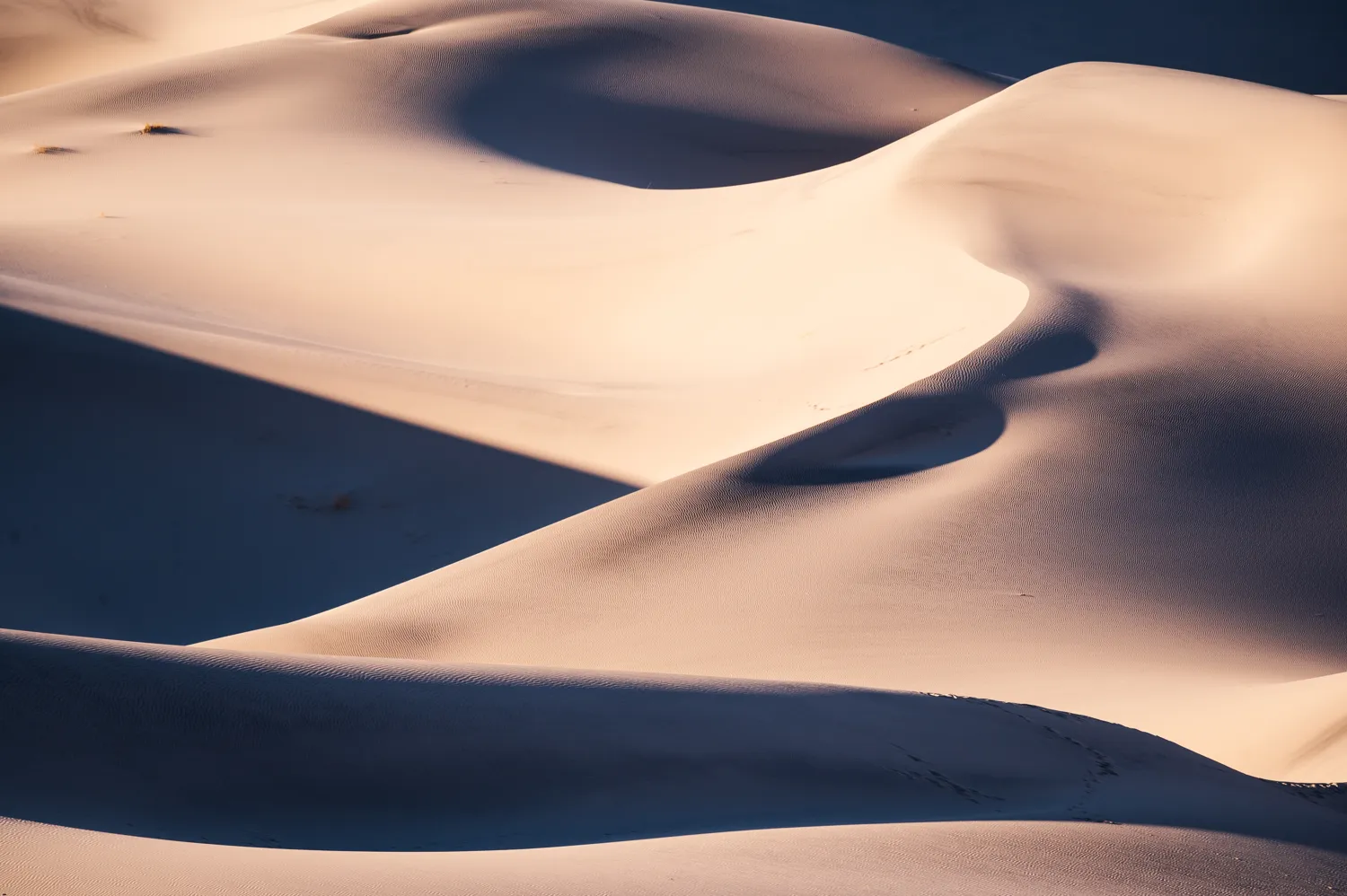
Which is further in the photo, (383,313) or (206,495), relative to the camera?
(383,313)

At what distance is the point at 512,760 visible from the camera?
2.21 metres

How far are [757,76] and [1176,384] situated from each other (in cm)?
780

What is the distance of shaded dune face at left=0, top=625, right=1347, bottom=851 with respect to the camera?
6.51 feet

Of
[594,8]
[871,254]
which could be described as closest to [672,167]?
[594,8]

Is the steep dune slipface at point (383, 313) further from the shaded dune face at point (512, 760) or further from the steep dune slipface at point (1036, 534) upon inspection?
the shaded dune face at point (512, 760)

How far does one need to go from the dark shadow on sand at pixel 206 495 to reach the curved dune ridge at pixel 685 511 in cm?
2

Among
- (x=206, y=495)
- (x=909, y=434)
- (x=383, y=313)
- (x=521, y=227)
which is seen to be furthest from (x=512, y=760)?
(x=521, y=227)

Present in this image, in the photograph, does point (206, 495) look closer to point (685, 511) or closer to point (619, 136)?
point (685, 511)

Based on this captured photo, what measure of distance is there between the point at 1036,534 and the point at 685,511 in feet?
3.30

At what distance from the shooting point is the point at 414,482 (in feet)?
16.5

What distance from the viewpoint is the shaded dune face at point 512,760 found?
1984 mm

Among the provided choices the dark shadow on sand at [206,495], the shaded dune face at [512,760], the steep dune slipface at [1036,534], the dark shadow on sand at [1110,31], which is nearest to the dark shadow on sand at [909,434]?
the steep dune slipface at [1036,534]

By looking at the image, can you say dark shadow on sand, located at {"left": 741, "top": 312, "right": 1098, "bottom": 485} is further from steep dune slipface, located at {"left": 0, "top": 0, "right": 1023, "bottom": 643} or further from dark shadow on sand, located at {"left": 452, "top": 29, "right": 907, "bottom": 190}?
dark shadow on sand, located at {"left": 452, "top": 29, "right": 907, "bottom": 190}

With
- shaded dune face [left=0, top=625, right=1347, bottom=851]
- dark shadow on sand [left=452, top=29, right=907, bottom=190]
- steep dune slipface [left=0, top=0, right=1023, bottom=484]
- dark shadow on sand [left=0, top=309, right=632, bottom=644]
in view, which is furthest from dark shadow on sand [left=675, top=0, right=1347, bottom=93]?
shaded dune face [left=0, top=625, right=1347, bottom=851]
